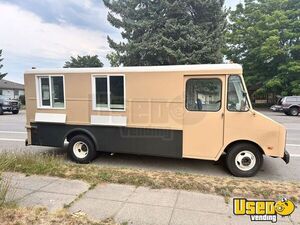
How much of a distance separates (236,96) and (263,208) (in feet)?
8.01

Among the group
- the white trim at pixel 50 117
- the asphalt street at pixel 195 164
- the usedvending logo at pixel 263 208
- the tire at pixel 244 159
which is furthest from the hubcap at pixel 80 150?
the usedvending logo at pixel 263 208

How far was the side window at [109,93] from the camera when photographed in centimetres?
611

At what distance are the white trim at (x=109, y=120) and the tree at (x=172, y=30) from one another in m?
14.4

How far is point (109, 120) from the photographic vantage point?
6.29 m

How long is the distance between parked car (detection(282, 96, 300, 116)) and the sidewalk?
66.8ft

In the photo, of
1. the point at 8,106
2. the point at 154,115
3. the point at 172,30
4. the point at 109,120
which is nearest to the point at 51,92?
the point at 109,120

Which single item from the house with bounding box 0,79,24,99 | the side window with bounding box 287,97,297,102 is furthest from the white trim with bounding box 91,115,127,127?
the house with bounding box 0,79,24,99

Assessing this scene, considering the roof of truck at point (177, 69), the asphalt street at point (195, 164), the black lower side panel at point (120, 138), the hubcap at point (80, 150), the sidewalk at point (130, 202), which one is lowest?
the asphalt street at point (195, 164)

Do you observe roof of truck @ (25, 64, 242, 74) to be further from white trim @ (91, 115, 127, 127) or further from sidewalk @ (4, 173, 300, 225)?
sidewalk @ (4, 173, 300, 225)

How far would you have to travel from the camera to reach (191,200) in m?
4.15

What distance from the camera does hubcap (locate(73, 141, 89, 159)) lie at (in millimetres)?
6691

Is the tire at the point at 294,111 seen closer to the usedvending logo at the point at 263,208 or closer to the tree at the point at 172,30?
the tree at the point at 172,30

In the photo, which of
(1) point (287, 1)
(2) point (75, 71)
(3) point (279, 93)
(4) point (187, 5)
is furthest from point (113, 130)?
(1) point (287, 1)

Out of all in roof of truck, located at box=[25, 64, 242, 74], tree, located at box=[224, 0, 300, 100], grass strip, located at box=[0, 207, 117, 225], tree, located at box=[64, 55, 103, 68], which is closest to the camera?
grass strip, located at box=[0, 207, 117, 225]
